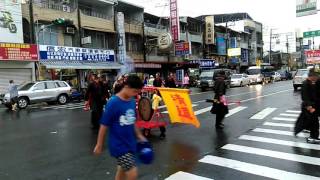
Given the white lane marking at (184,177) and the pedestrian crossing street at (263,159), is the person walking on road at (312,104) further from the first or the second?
the white lane marking at (184,177)

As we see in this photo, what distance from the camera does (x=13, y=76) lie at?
104ft

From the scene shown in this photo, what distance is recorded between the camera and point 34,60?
31812 mm

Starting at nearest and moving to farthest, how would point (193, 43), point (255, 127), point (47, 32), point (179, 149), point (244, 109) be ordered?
point (179, 149), point (255, 127), point (244, 109), point (47, 32), point (193, 43)

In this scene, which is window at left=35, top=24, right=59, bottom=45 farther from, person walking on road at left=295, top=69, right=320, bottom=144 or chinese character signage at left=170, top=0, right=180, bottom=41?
person walking on road at left=295, top=69, right=320, bottom=144

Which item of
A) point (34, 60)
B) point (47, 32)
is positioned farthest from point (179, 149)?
point (47, 32)

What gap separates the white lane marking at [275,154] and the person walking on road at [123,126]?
174 inches

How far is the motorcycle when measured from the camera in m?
30.3

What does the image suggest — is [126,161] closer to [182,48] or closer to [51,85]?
[51,85]

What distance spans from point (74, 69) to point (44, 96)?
990 centimetres

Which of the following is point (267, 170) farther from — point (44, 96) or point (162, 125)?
point (44, 96)

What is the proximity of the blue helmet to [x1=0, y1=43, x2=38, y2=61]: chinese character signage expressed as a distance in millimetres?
26175

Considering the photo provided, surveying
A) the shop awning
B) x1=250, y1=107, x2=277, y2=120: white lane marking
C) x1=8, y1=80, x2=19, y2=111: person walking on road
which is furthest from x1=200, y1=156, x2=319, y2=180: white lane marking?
the shop awning

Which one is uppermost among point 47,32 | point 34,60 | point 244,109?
point 47,32

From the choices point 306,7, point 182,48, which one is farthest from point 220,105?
point 182,48
